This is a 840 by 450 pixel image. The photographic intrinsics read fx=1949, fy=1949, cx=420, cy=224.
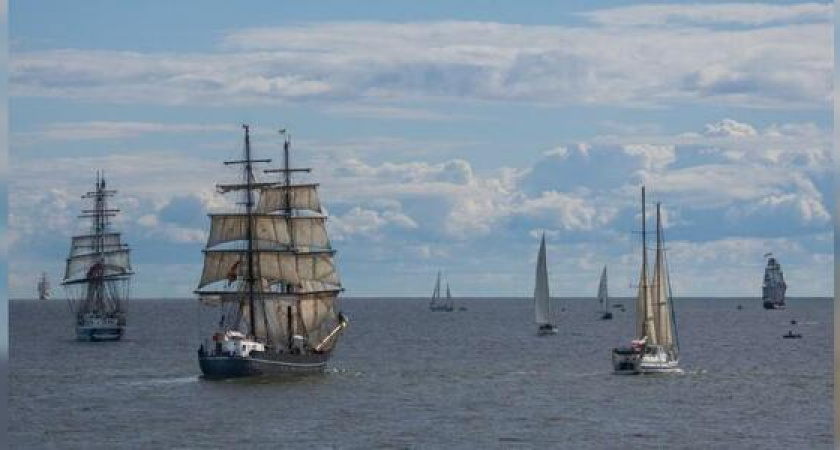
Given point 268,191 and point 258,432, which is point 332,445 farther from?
point 268,191

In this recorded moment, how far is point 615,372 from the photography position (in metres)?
103

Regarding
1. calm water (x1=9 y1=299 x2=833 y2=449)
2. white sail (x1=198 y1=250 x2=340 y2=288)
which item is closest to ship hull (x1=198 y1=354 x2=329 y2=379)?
calm water (x1=9 y1=299 x2=833 y2=449)

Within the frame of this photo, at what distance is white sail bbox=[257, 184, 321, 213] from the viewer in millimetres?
112875

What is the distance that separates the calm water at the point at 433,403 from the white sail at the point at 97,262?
30.1 m

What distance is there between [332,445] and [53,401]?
88.1ft

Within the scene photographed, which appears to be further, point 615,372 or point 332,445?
point 615,372

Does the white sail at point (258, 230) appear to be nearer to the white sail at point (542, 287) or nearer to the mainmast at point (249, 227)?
the mainmast at point (249, 227)

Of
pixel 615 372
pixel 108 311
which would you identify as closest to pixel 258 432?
pixel 615 372

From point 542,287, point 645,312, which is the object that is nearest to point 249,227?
point 645,312

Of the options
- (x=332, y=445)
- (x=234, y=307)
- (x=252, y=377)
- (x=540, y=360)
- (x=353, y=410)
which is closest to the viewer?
(x=332, y=445)

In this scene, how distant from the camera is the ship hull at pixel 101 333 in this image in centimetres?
16150

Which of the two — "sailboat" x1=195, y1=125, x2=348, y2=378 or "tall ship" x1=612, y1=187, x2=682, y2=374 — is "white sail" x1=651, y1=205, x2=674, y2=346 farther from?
"sailboat" x1=195, y1=125, x2=348, y2=378

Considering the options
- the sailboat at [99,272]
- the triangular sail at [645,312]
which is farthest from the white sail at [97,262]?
the triangular sail at [645,312]

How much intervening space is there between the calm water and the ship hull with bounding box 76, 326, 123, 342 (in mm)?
22886
